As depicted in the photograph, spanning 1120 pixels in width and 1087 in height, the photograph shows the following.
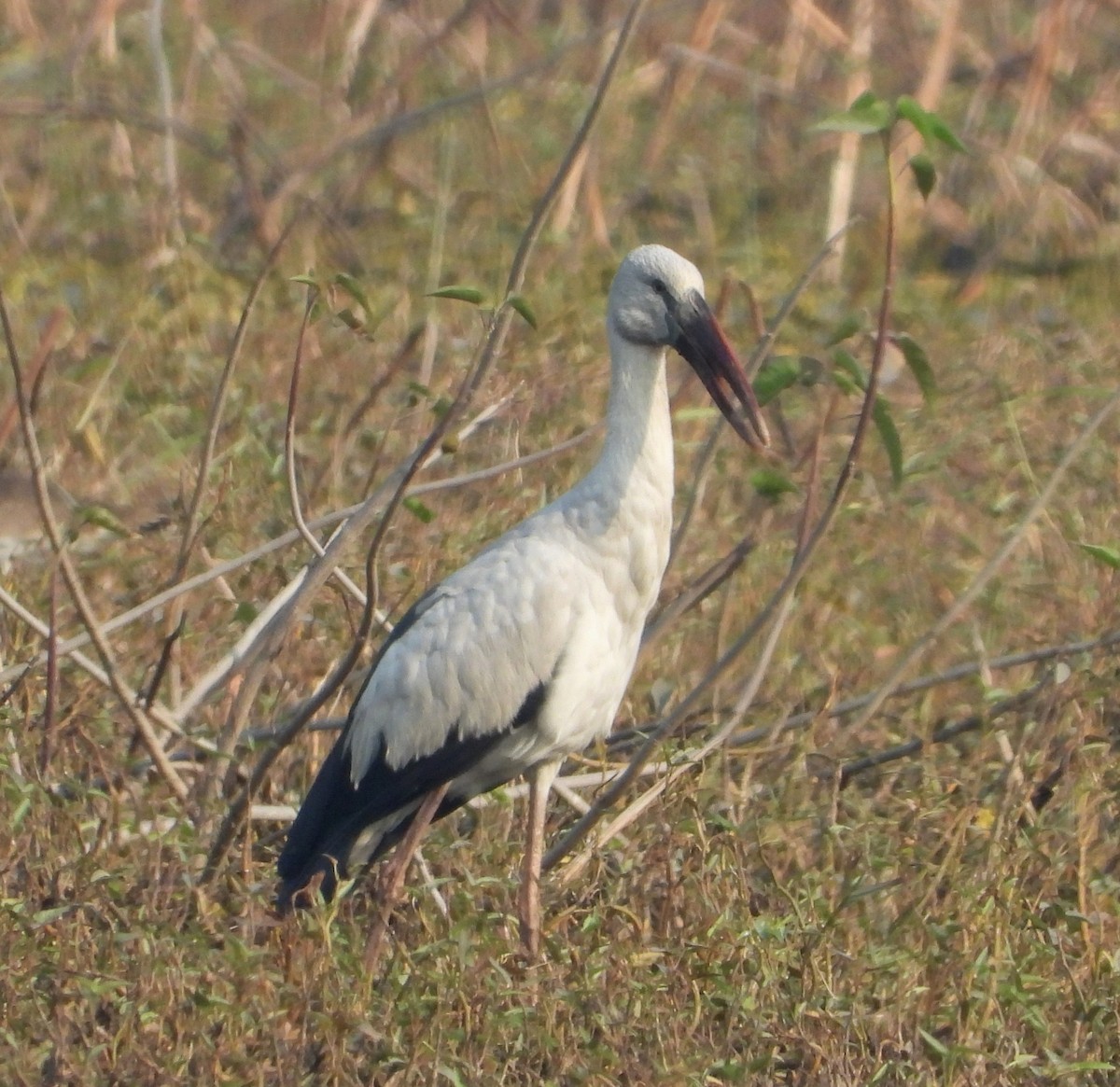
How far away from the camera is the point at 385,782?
12.1ft

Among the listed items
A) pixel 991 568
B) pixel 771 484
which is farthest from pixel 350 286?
pixel 991 568

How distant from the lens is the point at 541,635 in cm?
366

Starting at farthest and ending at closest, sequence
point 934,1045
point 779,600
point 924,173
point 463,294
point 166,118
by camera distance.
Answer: point 166,118 < point 779,600 < point 463,294 < point 924,173 < point 934,1045

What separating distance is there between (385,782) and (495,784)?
261mm

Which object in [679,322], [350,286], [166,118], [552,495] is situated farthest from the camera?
[166,118]

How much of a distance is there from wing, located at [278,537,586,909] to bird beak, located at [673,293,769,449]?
39cm

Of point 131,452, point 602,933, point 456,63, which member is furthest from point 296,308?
point 602,933

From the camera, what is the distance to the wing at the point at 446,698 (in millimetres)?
3666

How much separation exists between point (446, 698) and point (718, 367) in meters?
0.76

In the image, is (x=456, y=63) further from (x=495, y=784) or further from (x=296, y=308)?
(x=495, y=784)

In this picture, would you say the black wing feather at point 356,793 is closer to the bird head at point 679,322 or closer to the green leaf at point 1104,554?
the bird head at point 679,322

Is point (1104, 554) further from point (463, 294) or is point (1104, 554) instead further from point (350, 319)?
point (350, 319)

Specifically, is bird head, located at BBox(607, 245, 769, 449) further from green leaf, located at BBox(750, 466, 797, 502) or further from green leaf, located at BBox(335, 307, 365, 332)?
green leaf, located at BBox(335, 307, 365, 332)

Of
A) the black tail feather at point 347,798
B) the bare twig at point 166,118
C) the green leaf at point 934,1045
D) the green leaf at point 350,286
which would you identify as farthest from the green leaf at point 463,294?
the bare twig at point 166,118
